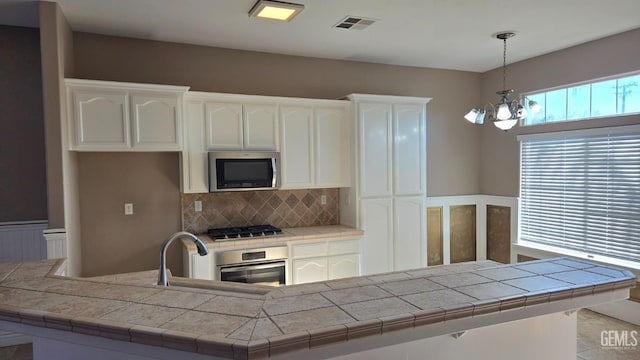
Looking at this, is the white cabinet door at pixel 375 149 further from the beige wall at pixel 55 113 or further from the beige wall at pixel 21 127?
the beige wall at pixel 21 127

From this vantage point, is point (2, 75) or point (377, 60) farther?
point (377, 60)

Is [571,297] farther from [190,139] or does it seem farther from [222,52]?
[222,52]

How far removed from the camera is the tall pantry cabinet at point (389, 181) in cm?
453

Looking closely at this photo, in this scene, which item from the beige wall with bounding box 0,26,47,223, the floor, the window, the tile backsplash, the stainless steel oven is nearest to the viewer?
the floor

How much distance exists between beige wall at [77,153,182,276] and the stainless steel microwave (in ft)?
1.84

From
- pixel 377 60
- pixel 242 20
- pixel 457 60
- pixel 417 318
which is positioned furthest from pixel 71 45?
pixel 457 60

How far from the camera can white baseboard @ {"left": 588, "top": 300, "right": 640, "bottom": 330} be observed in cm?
391

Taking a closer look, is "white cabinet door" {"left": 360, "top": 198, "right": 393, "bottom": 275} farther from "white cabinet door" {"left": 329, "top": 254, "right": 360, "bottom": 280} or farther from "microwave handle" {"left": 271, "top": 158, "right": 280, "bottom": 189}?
"microwave handle" {"left": 271, "top": 158, "right": 280, "bottom": 189}

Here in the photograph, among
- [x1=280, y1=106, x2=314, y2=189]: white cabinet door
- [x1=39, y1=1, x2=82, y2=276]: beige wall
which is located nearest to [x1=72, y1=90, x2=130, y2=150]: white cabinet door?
[x1=39, y1=1, x2=82, y2=276]: beige wall

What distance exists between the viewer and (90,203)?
3902 mm

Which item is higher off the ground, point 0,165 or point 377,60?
point 377,60

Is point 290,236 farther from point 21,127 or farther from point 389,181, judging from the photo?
point 21,127

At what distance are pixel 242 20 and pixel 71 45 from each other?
5.31 ft

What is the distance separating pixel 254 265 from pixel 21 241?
2.15 metres
